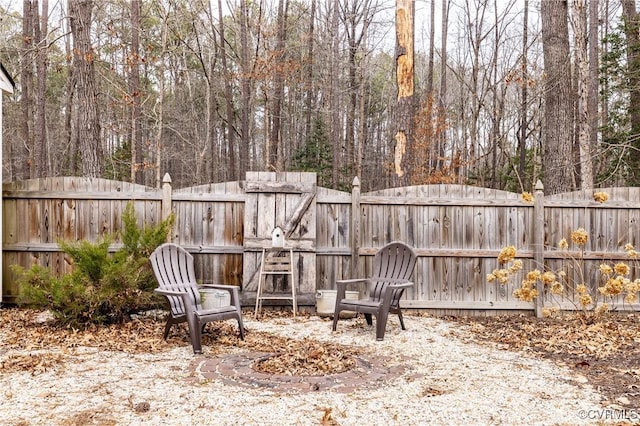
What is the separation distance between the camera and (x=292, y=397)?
333 centimetres

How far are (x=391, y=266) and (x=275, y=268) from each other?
4.64 ft

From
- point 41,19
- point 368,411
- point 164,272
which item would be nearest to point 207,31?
point 41,19

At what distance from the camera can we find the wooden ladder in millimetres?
6387

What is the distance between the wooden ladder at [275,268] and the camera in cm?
639

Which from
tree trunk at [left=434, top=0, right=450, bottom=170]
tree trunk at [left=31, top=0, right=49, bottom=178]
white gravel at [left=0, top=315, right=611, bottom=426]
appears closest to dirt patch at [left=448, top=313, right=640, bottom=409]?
white gravel at [left=0, top=315, right=611, bottom=426]

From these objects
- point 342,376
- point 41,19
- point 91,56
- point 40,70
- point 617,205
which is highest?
point 41,19

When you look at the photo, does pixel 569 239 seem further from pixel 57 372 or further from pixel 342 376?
pixel 57 372

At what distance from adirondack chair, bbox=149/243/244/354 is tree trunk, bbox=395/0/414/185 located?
3643 mm

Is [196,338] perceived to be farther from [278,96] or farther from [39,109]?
[278,96]

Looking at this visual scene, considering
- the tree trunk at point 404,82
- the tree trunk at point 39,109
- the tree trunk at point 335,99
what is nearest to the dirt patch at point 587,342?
the tree trunk at point 404,82

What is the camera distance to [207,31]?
1662cm

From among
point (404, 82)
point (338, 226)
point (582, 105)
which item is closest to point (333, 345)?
point (338, 226)

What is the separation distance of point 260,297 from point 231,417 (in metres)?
3.43

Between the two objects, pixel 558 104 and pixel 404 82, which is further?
pixel 404 82
